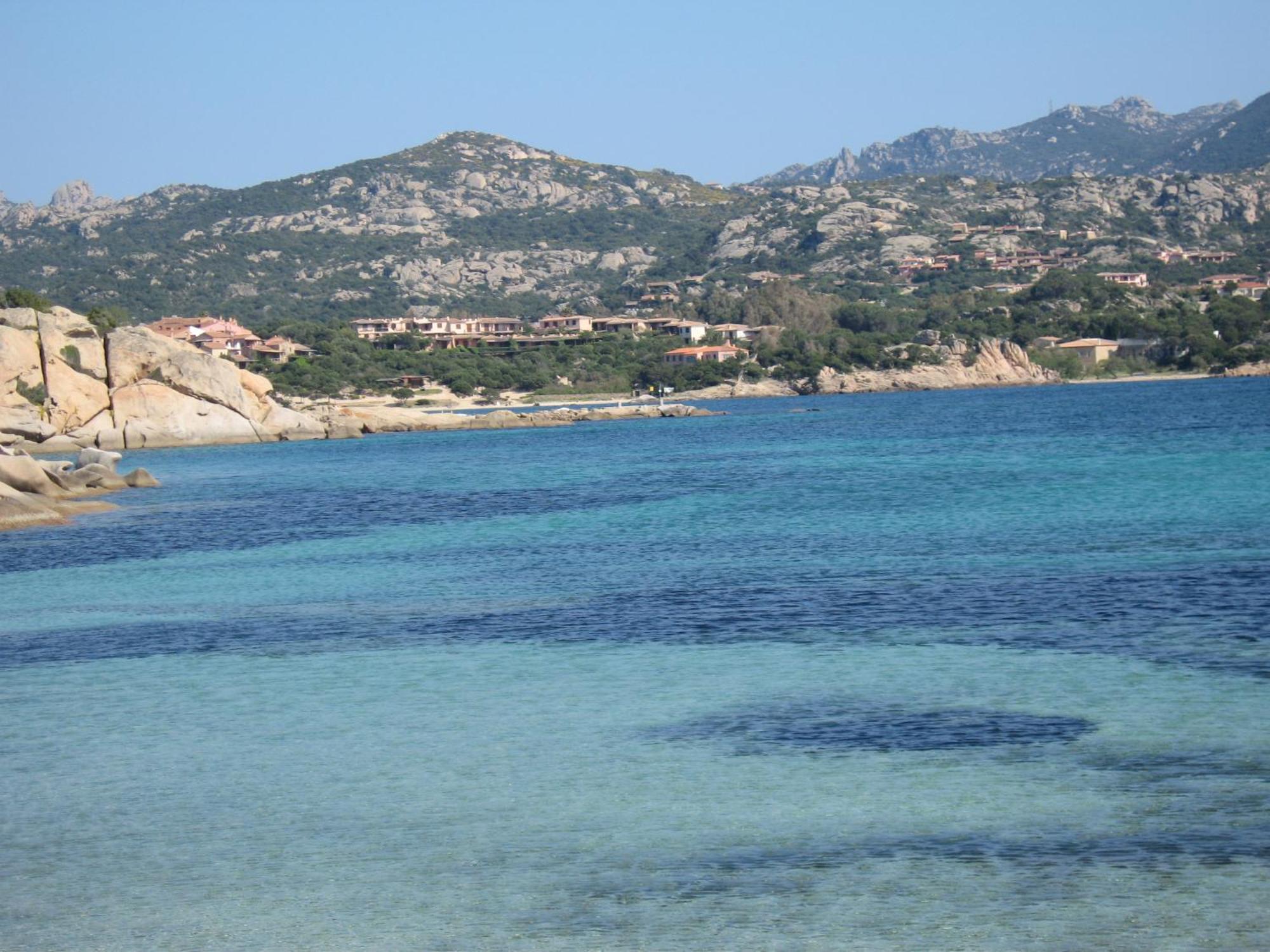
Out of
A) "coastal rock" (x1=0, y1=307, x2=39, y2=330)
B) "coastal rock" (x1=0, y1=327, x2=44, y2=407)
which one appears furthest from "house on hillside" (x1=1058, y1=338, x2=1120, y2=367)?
"coastal rock" (x1=0, y1=327, x2=44, y2=407)

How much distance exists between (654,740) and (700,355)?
101796 mm

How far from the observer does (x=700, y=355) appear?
4358 inches

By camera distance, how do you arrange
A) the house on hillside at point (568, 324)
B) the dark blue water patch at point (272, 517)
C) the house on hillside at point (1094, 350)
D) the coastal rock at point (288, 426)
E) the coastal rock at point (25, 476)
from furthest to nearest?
the house on hillside at point (568, 324)
the house on hillside at point (1094, 350)
the coastal rock at point (288, 426)
the coastal rock at point (25, 476)
the dark blue water patch at point (272, 517)

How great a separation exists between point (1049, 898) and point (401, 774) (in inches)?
172

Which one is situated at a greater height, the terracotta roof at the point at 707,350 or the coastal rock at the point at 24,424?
the terracotta roof at the point at 707,350

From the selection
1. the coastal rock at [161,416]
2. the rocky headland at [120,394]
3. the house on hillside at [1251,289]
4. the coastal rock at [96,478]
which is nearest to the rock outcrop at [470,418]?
the rocky headland at [120,394]

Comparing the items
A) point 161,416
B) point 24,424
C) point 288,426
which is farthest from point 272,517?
point 288,426

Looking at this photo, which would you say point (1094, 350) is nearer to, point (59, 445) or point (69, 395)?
point (69, 395)

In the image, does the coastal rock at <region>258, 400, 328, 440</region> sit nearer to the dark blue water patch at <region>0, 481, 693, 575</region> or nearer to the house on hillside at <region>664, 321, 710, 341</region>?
the dark blue water patch at <region>0, 481, 693, 575</region>

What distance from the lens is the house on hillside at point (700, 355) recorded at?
11038cm

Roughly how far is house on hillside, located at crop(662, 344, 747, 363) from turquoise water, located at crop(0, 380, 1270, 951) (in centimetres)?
8721

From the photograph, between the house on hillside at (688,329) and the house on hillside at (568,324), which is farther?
the house on hillside at (568,324)

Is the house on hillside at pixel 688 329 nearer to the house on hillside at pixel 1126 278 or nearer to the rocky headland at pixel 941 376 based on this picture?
the rocky headland at pixel 941 376

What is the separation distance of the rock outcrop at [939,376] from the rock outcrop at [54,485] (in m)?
75.6
